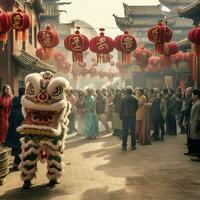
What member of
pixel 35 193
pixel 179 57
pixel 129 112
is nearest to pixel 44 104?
pixel 35 193

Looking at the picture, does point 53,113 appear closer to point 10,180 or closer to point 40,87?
point 40,87

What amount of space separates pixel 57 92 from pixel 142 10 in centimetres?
3592

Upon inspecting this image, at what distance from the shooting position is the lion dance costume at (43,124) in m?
7.17

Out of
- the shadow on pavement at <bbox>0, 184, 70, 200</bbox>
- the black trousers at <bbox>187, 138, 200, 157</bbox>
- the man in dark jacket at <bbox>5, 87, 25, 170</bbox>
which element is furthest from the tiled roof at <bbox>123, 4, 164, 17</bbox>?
the shadow on pavement at <bbox>0, 184, 70, 200</bbox>

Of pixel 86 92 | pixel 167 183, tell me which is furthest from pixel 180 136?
pixel 167 183

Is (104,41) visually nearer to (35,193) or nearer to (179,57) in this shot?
(35,193)

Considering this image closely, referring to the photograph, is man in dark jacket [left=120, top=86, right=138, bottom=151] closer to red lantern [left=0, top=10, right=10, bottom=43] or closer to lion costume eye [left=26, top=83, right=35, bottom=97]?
red lantern [left=0, top=10, right=10, bottom=43]

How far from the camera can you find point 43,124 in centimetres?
727

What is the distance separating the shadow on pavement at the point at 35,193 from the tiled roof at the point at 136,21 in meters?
32.7

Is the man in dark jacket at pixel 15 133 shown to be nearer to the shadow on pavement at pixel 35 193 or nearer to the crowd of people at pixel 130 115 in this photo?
the crowd of people at pixel 130 115

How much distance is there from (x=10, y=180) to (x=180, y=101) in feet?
34.6

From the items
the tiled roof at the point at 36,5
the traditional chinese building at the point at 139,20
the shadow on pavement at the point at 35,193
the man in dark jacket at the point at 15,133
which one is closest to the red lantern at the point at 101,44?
the tiled roof at the point at 36,5

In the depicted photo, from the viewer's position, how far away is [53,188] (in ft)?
23.2

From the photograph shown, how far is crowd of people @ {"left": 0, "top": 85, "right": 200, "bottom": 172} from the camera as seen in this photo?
888cm
